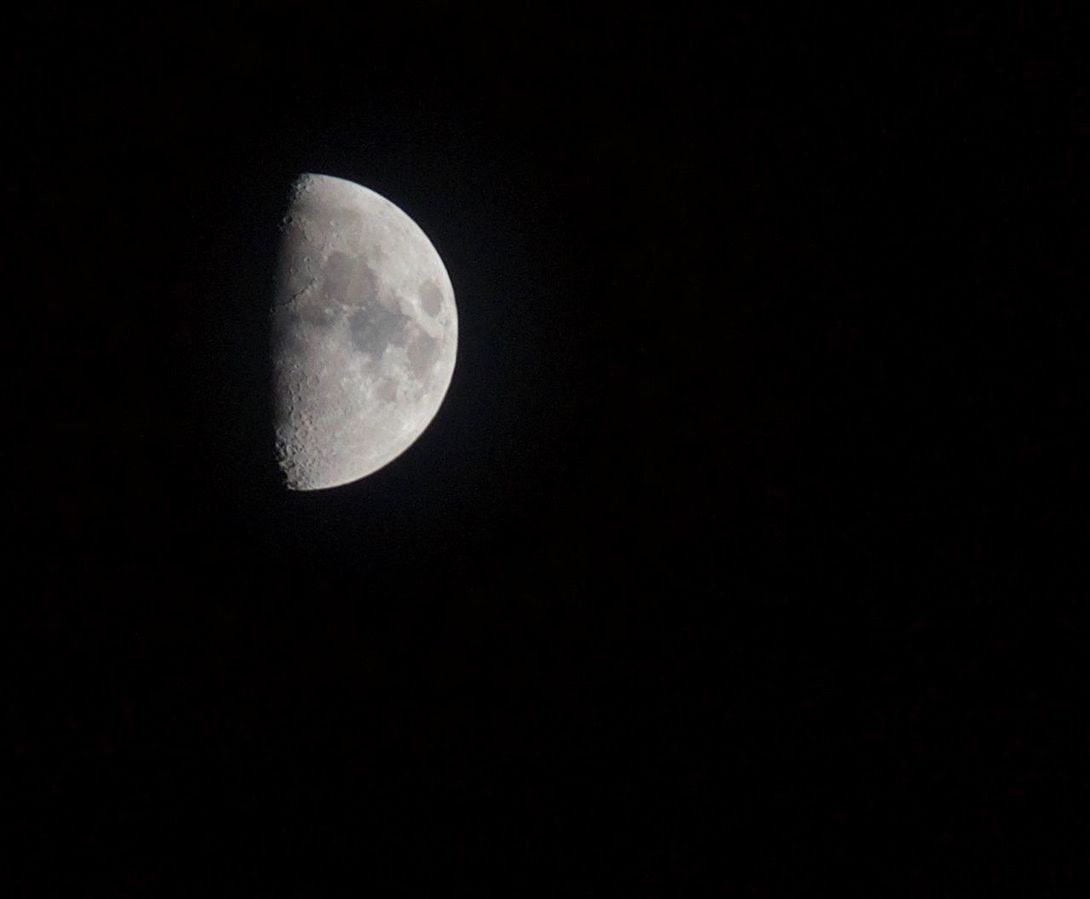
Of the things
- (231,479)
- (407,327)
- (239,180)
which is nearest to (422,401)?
(407,327)

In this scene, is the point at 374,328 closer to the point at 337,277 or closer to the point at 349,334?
the point at 349,334

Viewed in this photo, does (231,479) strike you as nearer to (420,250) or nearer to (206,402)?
(206,402)

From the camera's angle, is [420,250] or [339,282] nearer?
[339,282]

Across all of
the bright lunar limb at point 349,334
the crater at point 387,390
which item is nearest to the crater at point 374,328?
the bright lunar limb at point 349,334

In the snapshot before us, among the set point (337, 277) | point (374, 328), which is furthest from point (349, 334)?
point (337, 277)

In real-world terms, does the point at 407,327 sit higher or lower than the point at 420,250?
lower

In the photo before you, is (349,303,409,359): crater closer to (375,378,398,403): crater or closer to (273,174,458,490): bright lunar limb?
(273,174,458,490): bright lunar limb

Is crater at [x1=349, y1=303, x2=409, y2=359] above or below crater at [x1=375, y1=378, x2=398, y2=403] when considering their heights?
above

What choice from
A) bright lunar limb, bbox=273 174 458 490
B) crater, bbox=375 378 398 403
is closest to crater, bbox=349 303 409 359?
bright lunar limb, bbox=273 174 458 490

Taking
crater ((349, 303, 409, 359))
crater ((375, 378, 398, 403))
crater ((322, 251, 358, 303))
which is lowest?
crater ((375, 378, 398, 403))
